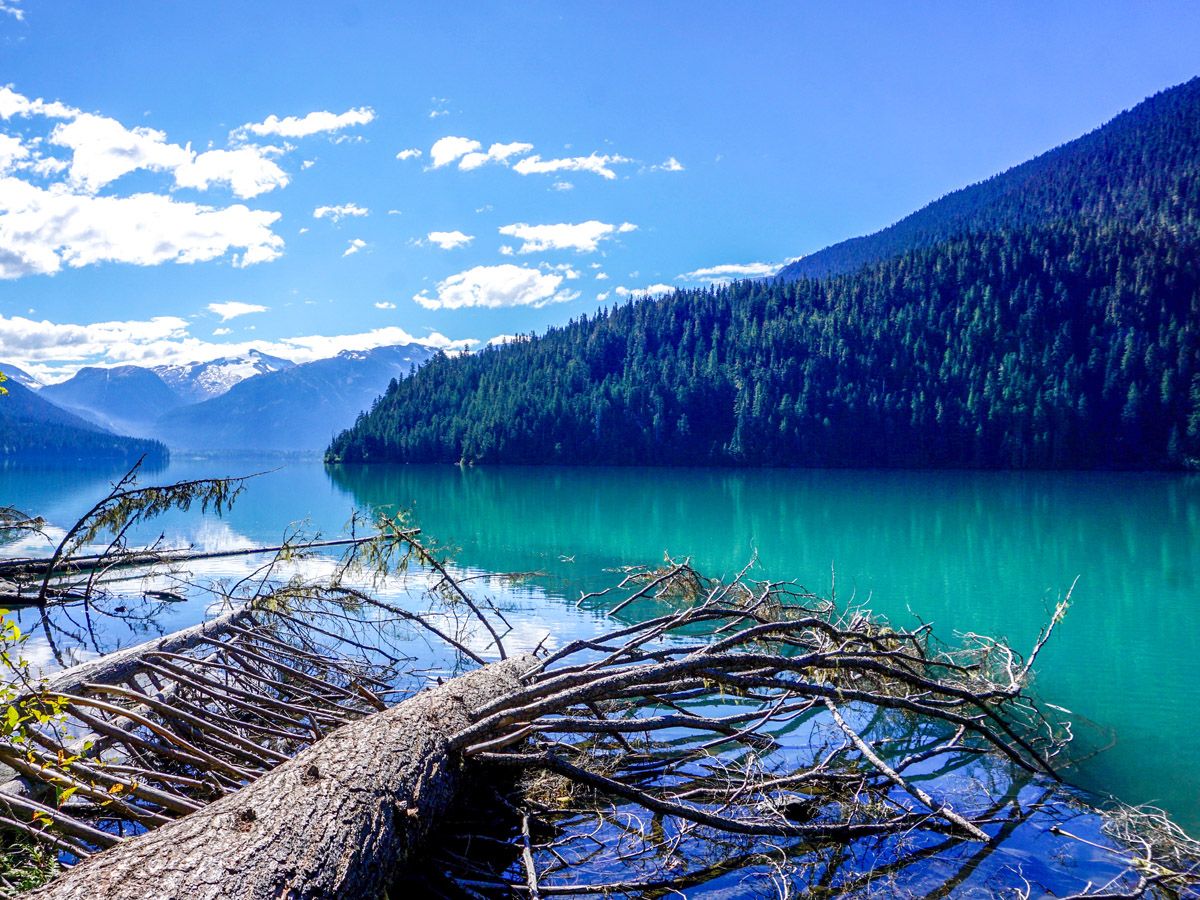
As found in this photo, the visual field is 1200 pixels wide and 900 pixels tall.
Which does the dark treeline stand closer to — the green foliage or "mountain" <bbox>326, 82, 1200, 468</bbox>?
"mountain" <bbox>326, 82, 1200, 468</bbox>

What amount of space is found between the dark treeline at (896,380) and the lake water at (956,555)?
45.3 metres

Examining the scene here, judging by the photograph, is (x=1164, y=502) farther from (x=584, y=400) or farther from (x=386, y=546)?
(x=584, y=400)

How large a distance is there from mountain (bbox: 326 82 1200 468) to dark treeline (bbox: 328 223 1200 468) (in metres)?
0.27

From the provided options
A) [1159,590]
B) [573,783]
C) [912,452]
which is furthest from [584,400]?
[573,783]

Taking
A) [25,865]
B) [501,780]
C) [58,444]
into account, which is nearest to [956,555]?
[501,780]

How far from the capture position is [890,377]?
10969 cm

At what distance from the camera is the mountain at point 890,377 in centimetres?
9394

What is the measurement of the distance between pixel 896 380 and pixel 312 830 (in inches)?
4469

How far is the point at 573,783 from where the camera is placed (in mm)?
6207

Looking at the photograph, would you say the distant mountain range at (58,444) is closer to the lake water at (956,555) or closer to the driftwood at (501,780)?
the lake water at (956,555)

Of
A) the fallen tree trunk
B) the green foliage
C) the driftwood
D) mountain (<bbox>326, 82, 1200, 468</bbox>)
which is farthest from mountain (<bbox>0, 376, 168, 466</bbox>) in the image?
the fallen tree trunk

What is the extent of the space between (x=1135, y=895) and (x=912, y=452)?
3950 inches

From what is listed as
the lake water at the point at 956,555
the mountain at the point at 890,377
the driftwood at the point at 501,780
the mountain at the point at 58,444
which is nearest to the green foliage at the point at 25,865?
the driftwood at the point at 501,780

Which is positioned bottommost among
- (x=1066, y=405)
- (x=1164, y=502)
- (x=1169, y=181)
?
(x=1164, y=502)
